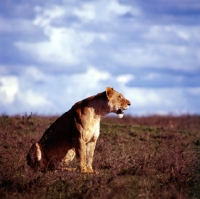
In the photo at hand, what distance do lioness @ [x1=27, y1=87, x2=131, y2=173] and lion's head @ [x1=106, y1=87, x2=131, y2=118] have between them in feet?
0.26

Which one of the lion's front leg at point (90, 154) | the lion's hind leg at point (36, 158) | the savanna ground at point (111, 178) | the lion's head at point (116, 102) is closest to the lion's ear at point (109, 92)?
the lion's head at point (116, 102)

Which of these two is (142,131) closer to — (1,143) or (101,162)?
(1,143)

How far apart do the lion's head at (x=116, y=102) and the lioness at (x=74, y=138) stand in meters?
0.08

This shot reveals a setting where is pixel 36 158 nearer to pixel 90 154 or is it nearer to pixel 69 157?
pixel 69 157

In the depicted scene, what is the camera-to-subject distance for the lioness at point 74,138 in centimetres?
1187

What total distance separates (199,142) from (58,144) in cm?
663

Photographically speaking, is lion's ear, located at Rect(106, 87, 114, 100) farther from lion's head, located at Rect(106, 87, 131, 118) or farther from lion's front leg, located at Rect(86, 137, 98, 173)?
lion's front leg, located at Rect(86, 137, 98, 173)

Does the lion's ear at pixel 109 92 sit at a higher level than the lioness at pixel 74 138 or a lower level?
higher

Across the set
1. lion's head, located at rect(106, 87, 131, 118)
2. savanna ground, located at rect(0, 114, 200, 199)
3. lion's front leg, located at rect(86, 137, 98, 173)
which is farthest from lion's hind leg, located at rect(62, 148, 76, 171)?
lion's head, located at rect(106, 87, 131, 118)

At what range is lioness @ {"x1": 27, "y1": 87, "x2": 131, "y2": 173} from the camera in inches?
467

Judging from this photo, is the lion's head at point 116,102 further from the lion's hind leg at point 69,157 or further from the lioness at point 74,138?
the lion's hind leg at point 69,157

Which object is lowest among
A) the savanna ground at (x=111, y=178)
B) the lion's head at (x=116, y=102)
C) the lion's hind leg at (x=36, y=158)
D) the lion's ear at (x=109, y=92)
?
the savanna ground at (x=111, y=178)

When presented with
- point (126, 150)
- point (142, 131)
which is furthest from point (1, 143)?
point (142, 131)

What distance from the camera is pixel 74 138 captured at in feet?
39.1
